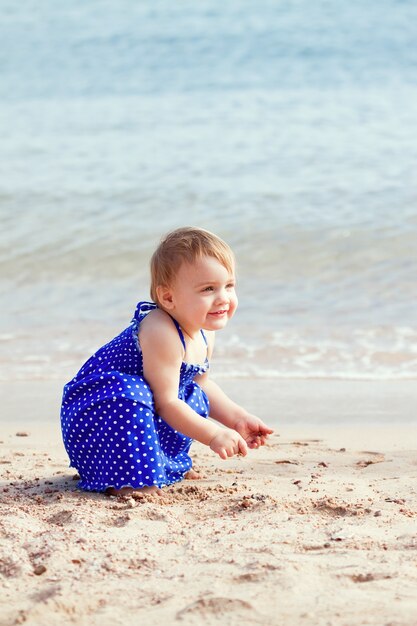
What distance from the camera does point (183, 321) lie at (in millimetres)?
3201

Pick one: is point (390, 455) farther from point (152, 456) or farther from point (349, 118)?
point (349, 118)

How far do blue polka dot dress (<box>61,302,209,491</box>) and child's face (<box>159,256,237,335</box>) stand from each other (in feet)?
0.27

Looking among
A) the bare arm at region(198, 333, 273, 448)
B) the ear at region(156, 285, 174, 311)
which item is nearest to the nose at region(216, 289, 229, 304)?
the ear at region(156, 285, 174, 311)

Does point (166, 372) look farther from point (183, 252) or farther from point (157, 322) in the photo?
point (183, 252)

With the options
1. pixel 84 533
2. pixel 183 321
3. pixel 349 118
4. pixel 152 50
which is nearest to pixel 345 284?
pixel 183 321

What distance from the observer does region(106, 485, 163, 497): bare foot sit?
311 cm

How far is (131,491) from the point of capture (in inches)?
122

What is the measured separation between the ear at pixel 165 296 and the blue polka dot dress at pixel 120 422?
0.25 ft

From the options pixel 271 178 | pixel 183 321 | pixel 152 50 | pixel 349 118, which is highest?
pixel 152 50

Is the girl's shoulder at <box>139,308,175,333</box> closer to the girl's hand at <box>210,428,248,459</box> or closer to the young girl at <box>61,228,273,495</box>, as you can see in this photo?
the young girl at <box>61,228,273,495</box>

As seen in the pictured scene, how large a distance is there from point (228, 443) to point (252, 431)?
301mm

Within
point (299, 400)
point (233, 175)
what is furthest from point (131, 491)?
point (233, 175)

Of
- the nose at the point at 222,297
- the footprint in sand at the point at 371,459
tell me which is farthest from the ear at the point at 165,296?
the footprint in sand at the point at 371,459

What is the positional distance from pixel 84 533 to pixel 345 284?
4.40m
